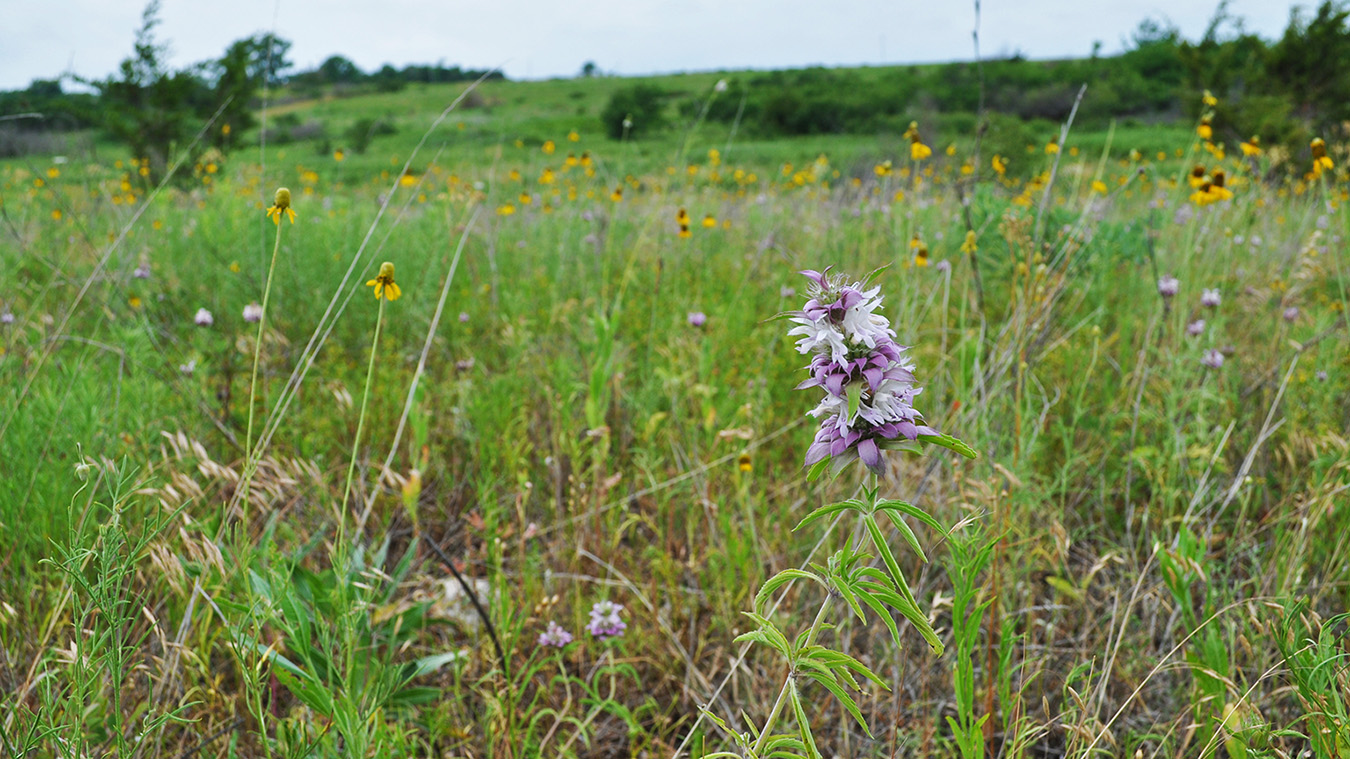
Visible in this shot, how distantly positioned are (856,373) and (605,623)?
1.19 meters

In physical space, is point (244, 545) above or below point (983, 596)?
above

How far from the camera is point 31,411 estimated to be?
1993 millimetres

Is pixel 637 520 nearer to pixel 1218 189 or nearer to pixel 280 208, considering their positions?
pixel 280 208

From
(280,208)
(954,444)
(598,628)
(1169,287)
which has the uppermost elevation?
(280,208)

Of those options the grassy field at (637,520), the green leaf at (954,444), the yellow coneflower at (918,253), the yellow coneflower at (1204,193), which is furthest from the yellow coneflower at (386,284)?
the yellow coneflower at (1204,193)

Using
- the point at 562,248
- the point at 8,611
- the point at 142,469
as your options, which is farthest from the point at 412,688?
the point at 562,248

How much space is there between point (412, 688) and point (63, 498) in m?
0.99

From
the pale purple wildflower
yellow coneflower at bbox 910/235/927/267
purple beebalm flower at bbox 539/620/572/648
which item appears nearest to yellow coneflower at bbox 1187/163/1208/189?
the pale purple wildflower

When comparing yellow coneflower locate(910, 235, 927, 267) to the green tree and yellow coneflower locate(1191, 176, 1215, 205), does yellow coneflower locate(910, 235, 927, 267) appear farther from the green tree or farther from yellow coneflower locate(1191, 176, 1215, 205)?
the green tree

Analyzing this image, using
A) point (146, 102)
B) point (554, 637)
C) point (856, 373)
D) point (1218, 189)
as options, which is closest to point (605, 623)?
point (554, 637)

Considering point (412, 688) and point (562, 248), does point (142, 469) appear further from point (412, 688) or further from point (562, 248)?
point (562, 248)

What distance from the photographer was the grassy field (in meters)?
1.25

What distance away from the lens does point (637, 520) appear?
7.12 feet

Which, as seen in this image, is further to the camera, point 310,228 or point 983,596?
point 310,228
